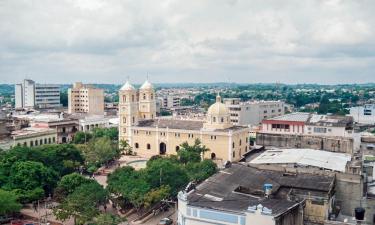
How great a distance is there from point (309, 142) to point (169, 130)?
24.4 m

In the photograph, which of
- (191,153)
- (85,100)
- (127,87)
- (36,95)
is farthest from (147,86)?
(36,95)

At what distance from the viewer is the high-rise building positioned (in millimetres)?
156000

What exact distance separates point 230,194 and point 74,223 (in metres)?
16.1

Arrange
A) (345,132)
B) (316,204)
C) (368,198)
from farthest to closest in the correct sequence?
(345,132) → (368,198) → (316,204)

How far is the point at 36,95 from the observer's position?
15800 cm

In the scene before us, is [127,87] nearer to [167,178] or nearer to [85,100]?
[167,178]

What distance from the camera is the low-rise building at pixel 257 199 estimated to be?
28.0m

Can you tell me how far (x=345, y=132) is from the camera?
67812 mm

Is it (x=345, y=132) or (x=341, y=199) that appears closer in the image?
(x=341, y=199)

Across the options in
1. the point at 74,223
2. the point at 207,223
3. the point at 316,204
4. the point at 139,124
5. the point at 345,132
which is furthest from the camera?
the point at 139,124

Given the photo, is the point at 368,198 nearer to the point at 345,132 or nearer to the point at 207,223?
the point at 207,223

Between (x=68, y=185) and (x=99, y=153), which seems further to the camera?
(x=99, y=153)

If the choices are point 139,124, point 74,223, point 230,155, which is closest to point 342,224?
point 74,223

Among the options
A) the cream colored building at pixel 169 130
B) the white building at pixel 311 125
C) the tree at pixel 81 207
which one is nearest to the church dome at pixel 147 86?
the cream colored building at pixel 169 130
